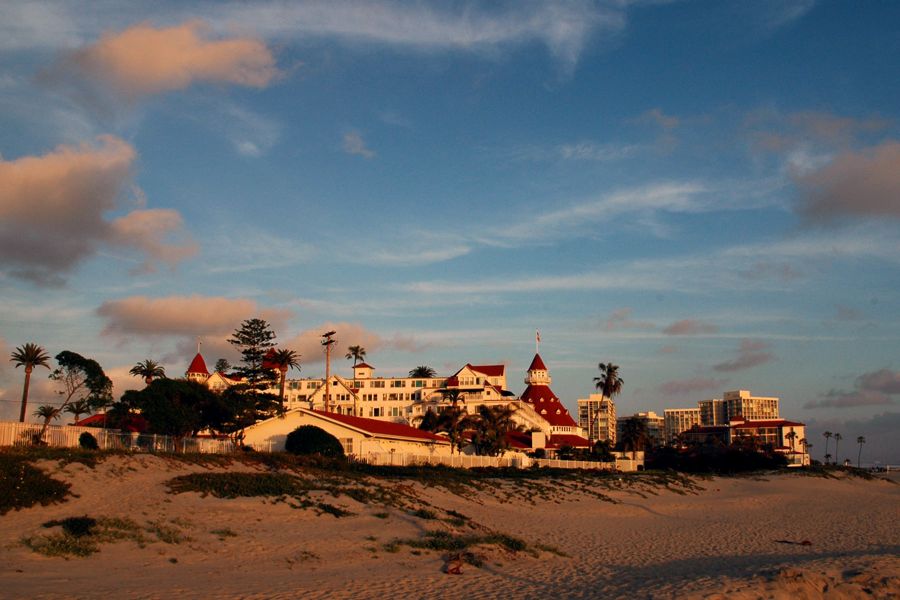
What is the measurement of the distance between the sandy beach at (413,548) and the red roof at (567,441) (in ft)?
193

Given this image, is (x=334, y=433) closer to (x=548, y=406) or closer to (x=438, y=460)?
(x=438, y=460)

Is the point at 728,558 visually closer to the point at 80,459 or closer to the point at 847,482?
the point at 80,459

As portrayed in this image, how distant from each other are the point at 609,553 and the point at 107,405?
46156 millimetres

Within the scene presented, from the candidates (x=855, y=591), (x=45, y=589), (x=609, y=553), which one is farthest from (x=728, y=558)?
(x=45, y=589)

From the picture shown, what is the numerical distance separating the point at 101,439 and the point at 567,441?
242 ft

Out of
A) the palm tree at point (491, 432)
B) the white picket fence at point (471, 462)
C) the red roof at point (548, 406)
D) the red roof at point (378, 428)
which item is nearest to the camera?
the white picket fence at point (471, 462)

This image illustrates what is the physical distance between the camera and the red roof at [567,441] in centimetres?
9894

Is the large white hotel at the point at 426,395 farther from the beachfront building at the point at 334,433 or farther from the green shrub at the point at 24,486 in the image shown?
the green shrub at the point at 24,486

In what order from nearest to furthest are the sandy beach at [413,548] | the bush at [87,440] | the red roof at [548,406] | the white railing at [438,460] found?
1. the sandy beach at [413,548]
2. the bush at [87,440]
3. the white railing at [438,460]
4. the red roof at [548,406]

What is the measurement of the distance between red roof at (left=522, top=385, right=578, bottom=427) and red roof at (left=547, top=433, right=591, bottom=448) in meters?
5.18

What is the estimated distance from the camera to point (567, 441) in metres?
102

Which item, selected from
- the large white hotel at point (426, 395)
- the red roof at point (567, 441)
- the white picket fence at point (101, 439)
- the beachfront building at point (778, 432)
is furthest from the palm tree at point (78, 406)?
the beachfront building at point (778, 432)

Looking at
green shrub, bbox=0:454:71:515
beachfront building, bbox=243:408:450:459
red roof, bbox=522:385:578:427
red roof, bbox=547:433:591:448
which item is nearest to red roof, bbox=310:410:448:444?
beachfront building, bbox=243:408:450:459

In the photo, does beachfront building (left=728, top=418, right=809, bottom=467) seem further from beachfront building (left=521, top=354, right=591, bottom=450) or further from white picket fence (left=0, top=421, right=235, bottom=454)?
white picket fence (left=0, top=421, right=235, bottom=454)
